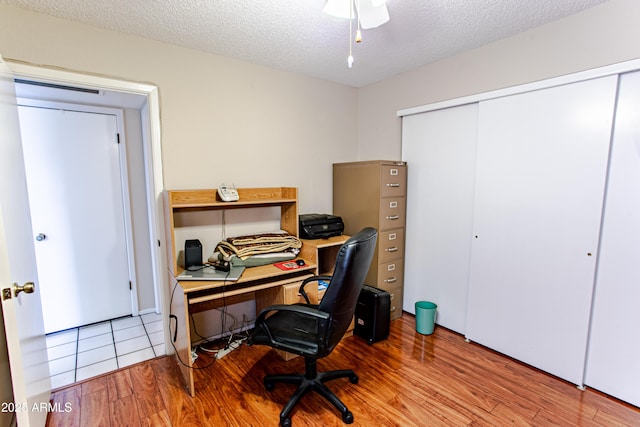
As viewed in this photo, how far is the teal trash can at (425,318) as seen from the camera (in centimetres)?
266

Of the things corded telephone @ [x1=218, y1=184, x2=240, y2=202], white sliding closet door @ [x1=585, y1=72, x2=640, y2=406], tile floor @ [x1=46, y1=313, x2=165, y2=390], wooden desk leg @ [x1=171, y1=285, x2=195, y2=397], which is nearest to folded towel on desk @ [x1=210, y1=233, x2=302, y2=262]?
corded telephone @ [x1=218, y1=184, x2=240, y2=202]

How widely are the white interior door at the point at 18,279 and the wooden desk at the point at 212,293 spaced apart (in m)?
0.71

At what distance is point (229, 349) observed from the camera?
8.13 feet

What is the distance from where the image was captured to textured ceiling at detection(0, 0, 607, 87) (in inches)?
69.1

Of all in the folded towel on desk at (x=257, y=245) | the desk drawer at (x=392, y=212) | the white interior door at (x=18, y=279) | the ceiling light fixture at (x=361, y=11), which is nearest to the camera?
the white interior door at (x=18, y=279)

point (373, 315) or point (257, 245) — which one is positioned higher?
point (257, 245)

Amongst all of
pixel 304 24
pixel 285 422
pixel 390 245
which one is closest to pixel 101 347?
pixel 285 422

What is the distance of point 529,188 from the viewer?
7.09ft

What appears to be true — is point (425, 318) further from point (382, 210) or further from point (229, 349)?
point (229, 349)

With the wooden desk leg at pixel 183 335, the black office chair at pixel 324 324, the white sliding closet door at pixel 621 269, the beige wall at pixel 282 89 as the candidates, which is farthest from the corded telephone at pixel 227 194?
the white sliding closet door at pixel 621 269

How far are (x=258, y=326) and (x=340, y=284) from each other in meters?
0.62

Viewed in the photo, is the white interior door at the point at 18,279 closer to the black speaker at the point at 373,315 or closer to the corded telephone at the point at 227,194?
the corded telephone at the point at 227,194

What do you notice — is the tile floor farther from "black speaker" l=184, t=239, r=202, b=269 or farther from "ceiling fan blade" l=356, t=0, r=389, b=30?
"ceiling fan blade" l=356, t=0, r=389, b=30

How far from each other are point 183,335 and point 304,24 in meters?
2.20
